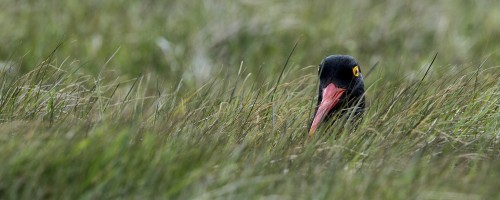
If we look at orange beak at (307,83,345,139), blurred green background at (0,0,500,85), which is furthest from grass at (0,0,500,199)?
blurred green background at (0,0,500,85)

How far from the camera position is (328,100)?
652 centimetres

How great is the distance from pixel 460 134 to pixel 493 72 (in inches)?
44.9

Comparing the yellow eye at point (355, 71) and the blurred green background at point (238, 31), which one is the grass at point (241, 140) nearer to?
the yellow eye at point (355, 71)

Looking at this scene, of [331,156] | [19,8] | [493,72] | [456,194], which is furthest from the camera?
[19,8]

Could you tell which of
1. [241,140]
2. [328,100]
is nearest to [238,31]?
[328,100]

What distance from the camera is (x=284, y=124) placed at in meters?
5.94

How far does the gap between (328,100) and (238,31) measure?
14.1 feet

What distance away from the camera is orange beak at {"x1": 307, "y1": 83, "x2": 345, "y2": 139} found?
6.26 m

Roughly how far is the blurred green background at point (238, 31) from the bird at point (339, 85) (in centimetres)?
305

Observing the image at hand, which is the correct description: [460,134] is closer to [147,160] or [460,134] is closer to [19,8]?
[147,160]

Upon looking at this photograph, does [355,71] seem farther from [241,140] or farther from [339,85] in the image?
[241,140]

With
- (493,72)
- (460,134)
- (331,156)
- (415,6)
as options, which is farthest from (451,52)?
(331,156)

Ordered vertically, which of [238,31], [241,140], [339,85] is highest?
[241,140]

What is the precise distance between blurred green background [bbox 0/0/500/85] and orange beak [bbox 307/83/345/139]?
320 centimetres
